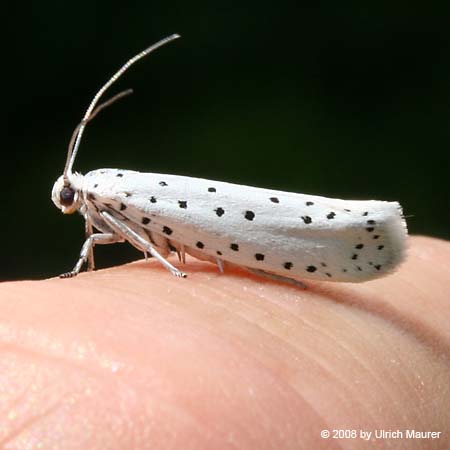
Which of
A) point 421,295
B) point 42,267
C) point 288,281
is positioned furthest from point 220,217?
point 42,267

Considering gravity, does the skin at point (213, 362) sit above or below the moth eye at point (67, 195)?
below

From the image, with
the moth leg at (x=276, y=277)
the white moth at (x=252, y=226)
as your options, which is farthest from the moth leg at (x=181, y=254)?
the moth leg at (x=276, y=277)

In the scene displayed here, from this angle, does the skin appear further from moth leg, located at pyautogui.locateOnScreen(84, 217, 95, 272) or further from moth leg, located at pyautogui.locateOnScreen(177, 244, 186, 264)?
moth leg, located at pyautogui.locateOnScreen(84, 217, 95, 272)

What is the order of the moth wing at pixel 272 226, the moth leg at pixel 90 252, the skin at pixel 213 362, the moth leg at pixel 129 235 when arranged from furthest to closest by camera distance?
the moth leg at pixel 90 252
the moth leg at pixel 129 235
the moth wing at pixel 272 226
the skin at pixel 213 362

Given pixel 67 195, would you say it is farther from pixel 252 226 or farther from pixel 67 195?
pixel 252 226

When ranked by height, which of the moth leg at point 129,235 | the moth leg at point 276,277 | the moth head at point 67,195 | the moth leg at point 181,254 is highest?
the moth head at point 67,195

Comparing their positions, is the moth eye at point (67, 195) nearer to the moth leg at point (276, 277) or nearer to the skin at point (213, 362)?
the skin at point (213, 362)

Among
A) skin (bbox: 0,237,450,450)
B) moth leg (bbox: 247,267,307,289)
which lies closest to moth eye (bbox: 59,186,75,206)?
skin (bbox: 0,237,450,450)
